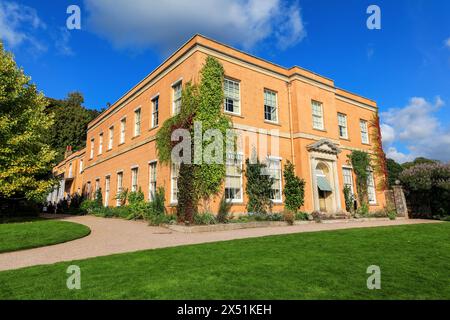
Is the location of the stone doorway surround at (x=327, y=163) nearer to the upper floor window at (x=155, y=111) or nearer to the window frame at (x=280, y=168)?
the window frame at (x=280, y=168)

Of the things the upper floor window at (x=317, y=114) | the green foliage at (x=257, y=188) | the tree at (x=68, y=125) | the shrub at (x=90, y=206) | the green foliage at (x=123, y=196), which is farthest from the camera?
the tree at (x=68, y=125)

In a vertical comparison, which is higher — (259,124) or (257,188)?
(259,124)

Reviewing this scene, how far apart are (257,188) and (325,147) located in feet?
20.6

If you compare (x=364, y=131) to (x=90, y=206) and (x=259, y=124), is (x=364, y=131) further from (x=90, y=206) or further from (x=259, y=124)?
(x=90, y=206)

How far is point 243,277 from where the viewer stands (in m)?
4.64

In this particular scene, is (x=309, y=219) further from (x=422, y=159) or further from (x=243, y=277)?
(x=422, y=159)

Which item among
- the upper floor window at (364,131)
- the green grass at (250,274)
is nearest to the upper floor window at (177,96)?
the green grass at (250,274)

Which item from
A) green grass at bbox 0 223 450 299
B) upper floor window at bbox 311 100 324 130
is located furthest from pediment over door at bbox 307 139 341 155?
green grass at bbox 0 223 450 299

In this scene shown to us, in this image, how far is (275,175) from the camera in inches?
632

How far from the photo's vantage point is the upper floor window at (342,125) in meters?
21.2

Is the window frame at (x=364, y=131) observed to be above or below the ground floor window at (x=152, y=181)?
above

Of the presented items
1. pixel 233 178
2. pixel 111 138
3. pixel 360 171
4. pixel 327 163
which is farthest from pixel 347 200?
pixel 111 138

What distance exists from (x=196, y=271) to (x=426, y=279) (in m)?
3.81
